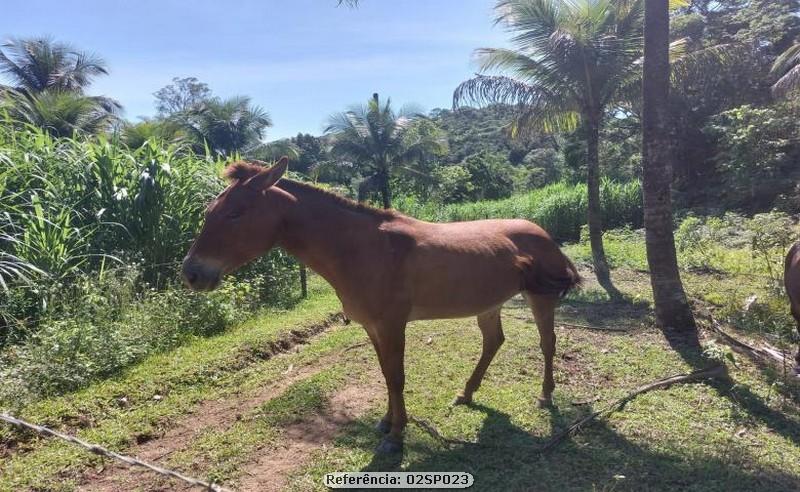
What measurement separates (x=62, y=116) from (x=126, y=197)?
12920 millimetres

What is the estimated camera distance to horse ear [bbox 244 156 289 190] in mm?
3016

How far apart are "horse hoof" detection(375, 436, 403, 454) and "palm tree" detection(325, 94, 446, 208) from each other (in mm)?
15988

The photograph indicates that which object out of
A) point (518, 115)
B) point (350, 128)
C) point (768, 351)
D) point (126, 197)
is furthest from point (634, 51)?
point (350, 128)

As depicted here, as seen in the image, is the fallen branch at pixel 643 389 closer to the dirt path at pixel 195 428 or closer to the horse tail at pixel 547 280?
the horse tail at pixel 547 280

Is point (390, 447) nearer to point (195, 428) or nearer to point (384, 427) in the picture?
point (384, 427)

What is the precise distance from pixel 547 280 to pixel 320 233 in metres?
2.02

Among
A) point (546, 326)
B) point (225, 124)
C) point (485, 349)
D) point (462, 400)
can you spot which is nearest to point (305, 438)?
point (462, 400)

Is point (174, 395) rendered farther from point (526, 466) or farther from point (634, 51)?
point (634, 51)

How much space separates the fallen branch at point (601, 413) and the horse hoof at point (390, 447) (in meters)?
0.33

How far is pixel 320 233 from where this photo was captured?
327 cm

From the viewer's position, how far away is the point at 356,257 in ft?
10.8

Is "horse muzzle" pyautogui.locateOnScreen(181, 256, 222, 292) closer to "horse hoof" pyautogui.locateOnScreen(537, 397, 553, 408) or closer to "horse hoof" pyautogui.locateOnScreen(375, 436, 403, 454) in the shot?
"horse hoof" pyautogui.locateOnScreen(375, 436, 403, 454)

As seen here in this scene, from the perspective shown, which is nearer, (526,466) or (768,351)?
(526,466)

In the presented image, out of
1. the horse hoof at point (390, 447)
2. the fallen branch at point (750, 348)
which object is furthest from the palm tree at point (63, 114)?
the fallen branch at point (750, 348)
